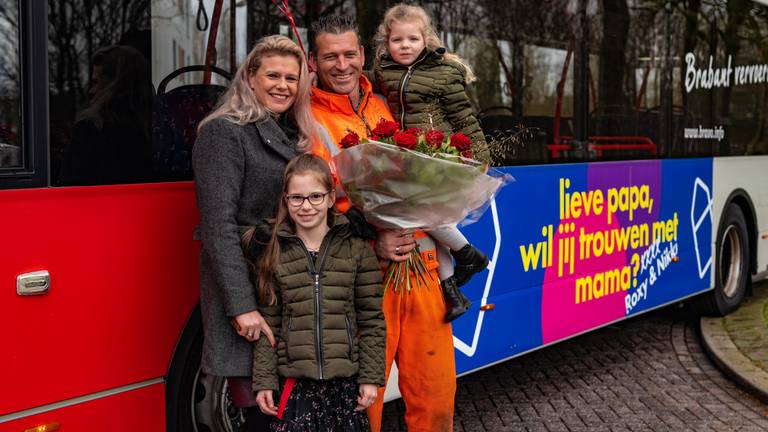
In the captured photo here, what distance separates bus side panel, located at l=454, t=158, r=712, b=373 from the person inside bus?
211 cm

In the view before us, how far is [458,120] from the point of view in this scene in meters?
4.02

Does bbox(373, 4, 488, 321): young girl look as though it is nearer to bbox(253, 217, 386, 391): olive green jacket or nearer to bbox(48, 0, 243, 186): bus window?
bbox(253, 217, 386, 391): olive green jacket

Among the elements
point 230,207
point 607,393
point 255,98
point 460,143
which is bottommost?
point 607,393

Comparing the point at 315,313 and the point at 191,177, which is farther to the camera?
the point at 191,177

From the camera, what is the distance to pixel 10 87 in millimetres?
3330

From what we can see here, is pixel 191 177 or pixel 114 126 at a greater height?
pixel 114 126

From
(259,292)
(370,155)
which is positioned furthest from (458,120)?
(259,292)

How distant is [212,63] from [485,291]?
226cm

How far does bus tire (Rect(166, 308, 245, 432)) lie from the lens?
396cm

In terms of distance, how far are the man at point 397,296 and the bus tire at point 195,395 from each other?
758mm

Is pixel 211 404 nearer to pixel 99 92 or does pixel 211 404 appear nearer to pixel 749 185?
pixel 99 92

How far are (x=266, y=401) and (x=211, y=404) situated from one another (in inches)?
41.8

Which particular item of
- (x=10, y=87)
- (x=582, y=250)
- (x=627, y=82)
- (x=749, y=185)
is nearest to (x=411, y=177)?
(x=10, y=87)

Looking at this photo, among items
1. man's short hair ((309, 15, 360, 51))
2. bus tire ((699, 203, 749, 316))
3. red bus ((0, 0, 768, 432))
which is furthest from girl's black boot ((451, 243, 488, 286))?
bus tire ((699, 203, 749, 316))
